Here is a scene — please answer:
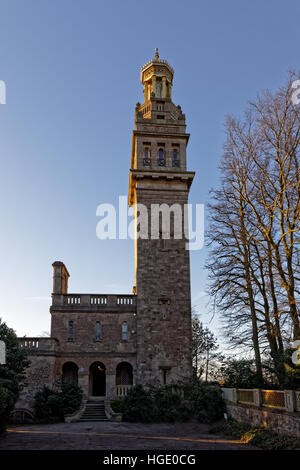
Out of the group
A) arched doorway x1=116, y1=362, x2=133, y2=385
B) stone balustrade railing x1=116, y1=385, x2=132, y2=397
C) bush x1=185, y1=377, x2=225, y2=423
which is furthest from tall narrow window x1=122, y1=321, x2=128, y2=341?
bush x1=185, y1=377, x2=225, y2=423

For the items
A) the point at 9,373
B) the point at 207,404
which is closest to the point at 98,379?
the point at 207,404

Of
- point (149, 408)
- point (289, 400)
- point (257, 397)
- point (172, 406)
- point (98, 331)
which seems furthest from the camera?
point (98, 331)

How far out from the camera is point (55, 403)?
23641mm

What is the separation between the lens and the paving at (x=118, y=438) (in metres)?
14.5

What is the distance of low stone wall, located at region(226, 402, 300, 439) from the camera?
44.2ft

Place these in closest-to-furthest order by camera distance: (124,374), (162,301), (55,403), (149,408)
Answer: (149,408) → (55,403) → (162,301) → (124,374)

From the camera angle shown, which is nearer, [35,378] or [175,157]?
[35,378]

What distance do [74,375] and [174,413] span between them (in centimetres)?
805

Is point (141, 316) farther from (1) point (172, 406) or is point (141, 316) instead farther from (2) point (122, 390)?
(1) point (172, 406)

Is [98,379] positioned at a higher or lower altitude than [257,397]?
lower

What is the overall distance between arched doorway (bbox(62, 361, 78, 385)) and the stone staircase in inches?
100

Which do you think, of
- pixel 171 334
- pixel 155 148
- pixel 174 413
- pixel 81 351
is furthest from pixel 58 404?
pixel 155 148

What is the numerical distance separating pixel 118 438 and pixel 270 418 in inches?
222
